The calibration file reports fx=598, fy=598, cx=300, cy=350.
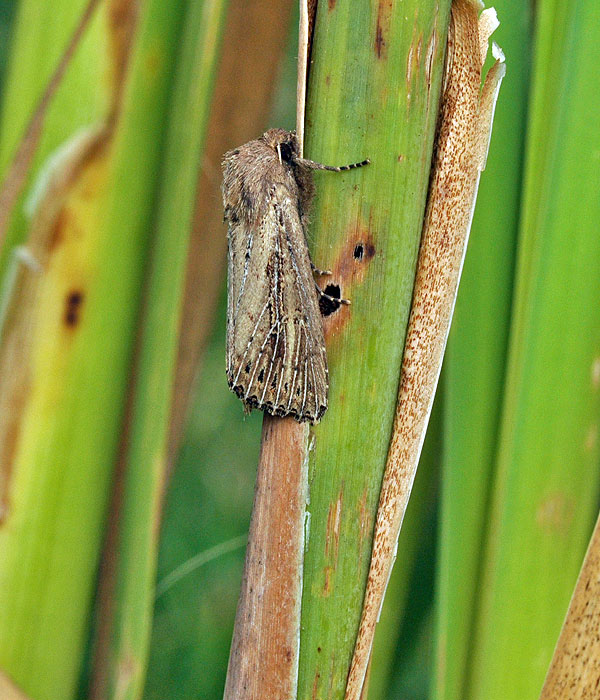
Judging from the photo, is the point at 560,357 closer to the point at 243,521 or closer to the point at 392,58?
the point at 392,58

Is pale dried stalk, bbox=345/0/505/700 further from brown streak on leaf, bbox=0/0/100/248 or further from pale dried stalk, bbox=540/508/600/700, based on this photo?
brown streak on leaf, bbox=0/0/100/248

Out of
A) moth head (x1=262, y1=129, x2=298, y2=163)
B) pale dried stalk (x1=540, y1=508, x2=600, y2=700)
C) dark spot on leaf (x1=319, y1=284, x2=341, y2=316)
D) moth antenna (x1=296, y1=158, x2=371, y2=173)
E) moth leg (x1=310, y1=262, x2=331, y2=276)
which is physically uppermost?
moth head (x1=262, y1=129, x2=298, y2=163)

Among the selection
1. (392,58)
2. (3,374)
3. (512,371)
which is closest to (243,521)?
(3,374)

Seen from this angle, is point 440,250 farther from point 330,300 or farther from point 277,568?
point 277,568

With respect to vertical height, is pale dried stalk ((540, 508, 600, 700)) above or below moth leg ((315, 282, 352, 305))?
below

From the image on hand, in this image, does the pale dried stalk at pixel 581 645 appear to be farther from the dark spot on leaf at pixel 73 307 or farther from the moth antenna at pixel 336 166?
the dark spot on leaf at pixel 73 307

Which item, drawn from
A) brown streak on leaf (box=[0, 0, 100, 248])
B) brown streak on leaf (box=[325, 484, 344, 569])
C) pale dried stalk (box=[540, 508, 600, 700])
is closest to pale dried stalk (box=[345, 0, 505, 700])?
brown streak on leaf (box=[325, 484, 344, 569])

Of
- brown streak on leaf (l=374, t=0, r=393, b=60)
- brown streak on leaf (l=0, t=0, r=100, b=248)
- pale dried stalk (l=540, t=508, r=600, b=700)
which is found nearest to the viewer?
brown streak on leaf (l=374, t=0, r=393, b=60)

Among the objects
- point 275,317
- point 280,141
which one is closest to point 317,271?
point 275,317
